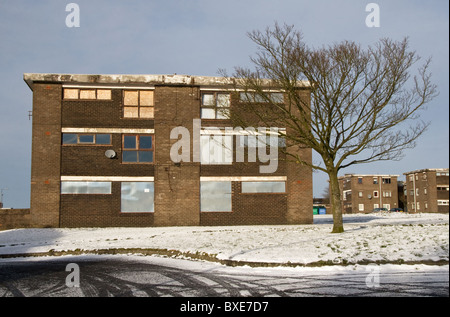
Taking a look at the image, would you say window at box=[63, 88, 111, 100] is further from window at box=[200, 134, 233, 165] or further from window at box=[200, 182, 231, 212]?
window at box=[200, 182, 231, 212]

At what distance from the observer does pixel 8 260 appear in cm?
1569

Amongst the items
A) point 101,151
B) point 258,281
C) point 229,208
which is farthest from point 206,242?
point 101,151

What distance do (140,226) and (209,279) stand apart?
19.3 meters

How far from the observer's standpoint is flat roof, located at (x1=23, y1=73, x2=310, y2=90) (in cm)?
2844

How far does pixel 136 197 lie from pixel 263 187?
27.5 ft

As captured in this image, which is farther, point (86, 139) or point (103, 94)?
point (103, 94)

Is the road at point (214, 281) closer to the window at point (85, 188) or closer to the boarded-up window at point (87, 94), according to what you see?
the window at point (85, 188)

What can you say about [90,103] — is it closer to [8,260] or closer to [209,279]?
[8,260]

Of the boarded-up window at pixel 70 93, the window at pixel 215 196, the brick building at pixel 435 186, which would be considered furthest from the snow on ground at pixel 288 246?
the boarded-up window at pixel 70 93

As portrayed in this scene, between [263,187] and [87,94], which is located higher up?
[87,94]

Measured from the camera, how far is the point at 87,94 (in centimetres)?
2919

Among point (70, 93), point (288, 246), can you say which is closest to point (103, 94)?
point (70, 93)

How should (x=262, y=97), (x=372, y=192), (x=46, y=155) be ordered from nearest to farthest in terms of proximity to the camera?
1. (x=262, y=97)
2. (x=46, y=155)
3. (x=372, y=192)

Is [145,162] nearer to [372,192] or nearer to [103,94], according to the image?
[103,94]
